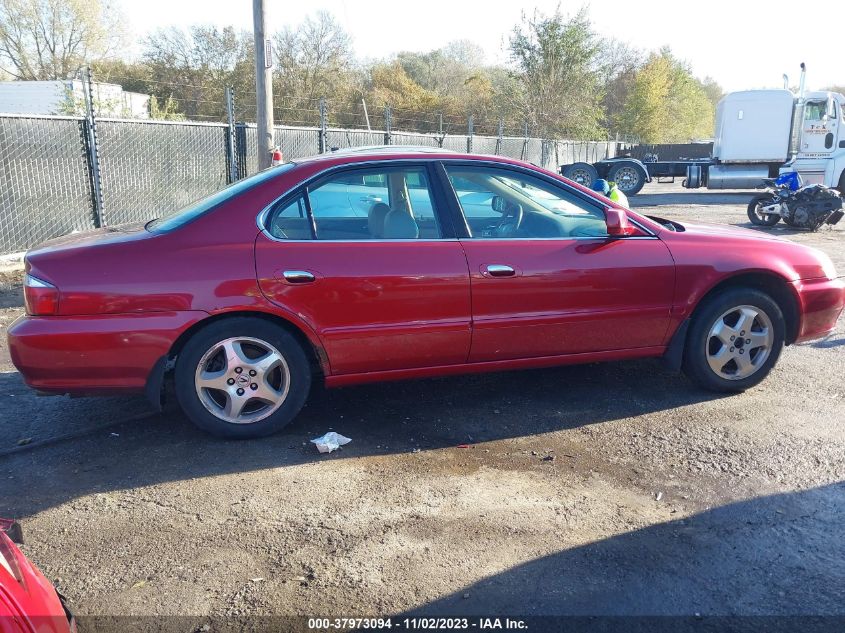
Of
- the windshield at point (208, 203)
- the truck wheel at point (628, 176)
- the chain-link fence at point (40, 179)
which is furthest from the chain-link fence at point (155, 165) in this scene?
the truck wheel at point (628, 176)

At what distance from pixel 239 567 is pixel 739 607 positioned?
1939 millimetres

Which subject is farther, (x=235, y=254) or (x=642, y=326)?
(x=642, y=326)

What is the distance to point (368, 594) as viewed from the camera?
2.79m

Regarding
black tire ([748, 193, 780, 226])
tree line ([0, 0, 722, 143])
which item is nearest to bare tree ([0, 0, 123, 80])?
tree line ([0, 0, 722, 143])

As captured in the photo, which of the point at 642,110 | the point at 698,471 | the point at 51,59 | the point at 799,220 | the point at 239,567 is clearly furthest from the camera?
the point at 642,110

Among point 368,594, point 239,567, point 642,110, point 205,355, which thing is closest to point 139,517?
point 239,567

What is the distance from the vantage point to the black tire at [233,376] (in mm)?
3975

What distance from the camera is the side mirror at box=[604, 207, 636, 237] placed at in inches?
174

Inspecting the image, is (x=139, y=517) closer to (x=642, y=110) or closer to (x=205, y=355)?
(x=205, y=355)

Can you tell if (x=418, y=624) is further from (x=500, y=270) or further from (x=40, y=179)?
(x=40, y=179)

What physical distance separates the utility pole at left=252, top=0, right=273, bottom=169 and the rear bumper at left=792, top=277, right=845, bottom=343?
689 cm

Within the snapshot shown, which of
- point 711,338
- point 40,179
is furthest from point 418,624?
point 40,179

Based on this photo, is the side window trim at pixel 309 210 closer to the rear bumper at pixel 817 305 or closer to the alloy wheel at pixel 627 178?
the rear bumper at pixel 817 305

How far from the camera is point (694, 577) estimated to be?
289 cm
